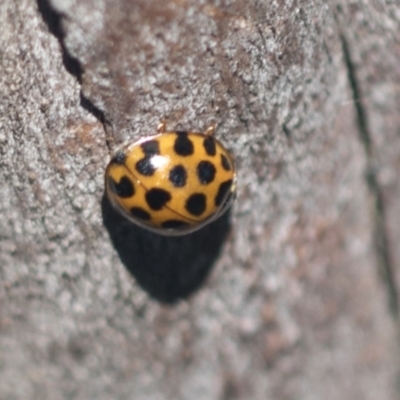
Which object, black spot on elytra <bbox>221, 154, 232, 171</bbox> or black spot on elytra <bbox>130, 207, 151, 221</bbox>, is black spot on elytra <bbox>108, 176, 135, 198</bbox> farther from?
black spot on elytra <bbox>221, 154, 232, 171</bbox>

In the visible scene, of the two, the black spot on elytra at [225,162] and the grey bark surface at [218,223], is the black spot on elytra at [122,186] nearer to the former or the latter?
the grey bark surface at [218,223]

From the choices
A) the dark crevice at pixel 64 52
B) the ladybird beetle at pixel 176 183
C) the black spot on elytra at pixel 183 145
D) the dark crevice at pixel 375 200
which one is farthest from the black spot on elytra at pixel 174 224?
the dark crevice at pixel 375 200

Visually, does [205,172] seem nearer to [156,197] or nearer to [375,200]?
[156,197]

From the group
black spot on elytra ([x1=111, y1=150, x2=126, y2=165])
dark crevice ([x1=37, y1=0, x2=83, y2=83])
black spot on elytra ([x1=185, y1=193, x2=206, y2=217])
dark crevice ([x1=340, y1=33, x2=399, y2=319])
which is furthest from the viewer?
dark crevice ([x1=340, y1=33, x2=399, y2=319])

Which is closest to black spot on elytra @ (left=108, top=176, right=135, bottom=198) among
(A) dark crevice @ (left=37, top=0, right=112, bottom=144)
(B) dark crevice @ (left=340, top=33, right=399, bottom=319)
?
(A) dark crevice @ (left=37, top=0, right=112, bottom=144)

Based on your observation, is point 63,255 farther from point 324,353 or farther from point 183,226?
point 324,353

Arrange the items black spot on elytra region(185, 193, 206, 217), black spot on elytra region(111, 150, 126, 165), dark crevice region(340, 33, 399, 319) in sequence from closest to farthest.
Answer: black spot on elytra region(111, 150, 126, 165), black spot on elytra region(185, 193, 206, 217), dark crevice region(340, 33, 399, 319)

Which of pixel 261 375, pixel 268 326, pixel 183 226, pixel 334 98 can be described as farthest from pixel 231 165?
pixel 261 375
